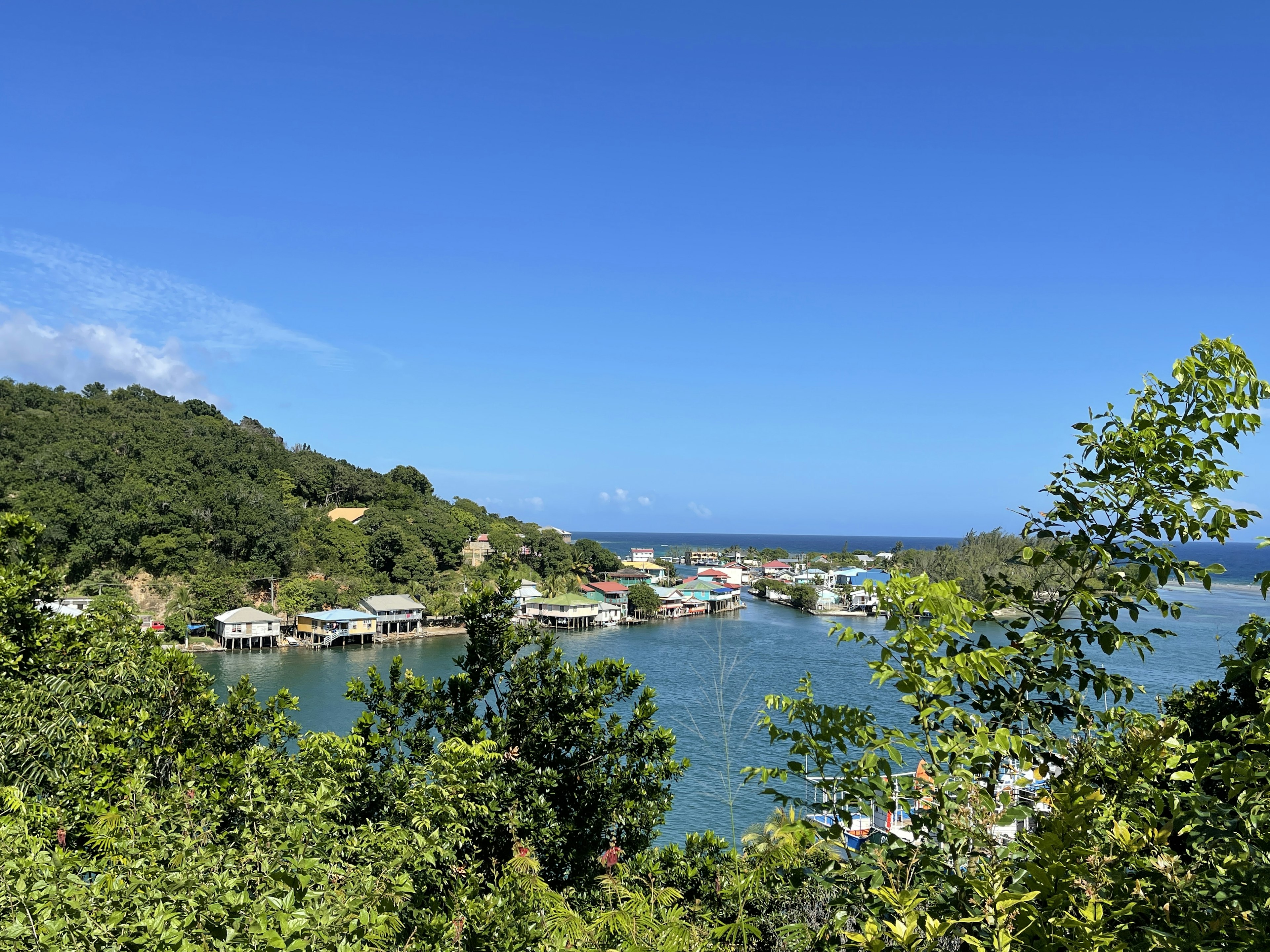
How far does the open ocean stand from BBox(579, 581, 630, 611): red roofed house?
329cm

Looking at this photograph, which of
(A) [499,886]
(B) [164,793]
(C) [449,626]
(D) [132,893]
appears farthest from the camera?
(C) [449,626]

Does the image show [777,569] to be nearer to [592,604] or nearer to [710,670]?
[592,604]

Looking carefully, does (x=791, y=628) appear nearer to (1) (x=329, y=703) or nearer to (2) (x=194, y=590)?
(1) (x=329, y=703)

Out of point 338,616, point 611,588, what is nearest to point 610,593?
point 611,588

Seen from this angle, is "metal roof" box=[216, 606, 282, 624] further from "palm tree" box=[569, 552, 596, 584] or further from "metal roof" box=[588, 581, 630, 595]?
"palm tree" box=[569, 552, 596, 584]

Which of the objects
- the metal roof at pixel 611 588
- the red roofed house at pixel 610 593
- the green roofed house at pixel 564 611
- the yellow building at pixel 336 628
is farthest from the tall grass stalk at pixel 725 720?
the metal roof at pixel 611 588

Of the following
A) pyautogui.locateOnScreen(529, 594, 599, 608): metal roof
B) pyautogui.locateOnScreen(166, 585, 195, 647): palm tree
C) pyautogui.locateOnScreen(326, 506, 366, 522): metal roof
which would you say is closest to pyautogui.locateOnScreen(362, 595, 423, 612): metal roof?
pyautogui.locateOnScreen(529, 594, 599, 608): metal roof

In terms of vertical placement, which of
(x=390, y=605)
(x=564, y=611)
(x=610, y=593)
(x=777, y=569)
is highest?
(x=390, y=605)

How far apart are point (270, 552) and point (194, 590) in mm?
3955

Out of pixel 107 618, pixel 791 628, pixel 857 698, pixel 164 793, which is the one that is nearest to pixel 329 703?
pixel 857 698

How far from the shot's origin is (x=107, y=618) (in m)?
6.06

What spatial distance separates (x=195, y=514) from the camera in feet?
114

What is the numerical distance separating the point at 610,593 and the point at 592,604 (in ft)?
15.7

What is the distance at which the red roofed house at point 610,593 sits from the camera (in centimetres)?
4394
